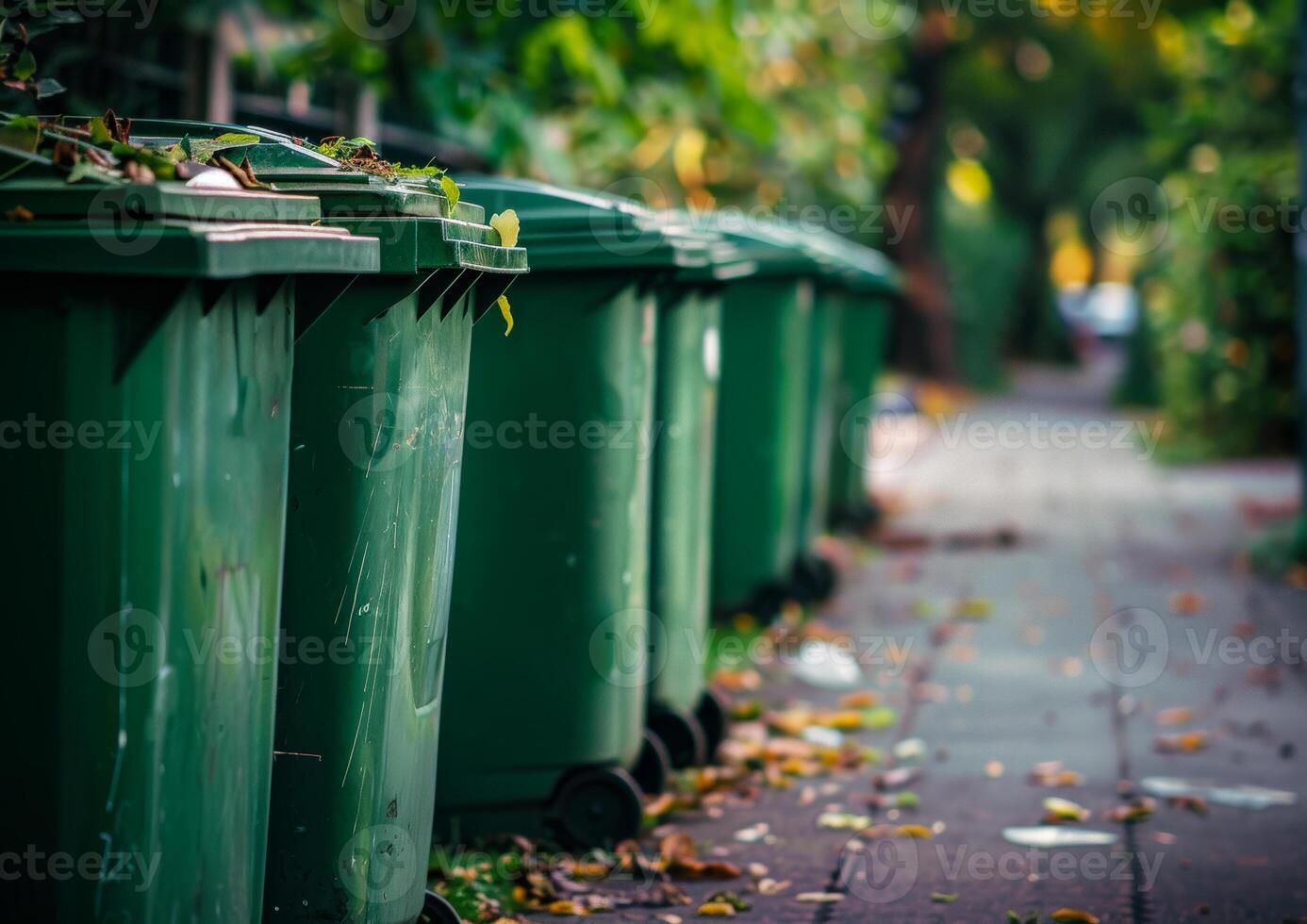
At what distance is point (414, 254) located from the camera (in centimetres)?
304

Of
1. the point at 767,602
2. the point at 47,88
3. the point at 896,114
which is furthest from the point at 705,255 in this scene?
the point at 896,114

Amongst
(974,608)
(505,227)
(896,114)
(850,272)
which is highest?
(896,114)

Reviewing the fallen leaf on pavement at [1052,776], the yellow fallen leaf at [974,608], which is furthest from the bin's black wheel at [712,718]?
the yellow fallen leaf at [974,608]

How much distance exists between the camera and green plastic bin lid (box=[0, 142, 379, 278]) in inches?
92.7

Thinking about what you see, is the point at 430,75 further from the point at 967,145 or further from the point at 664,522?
the point at 967,145

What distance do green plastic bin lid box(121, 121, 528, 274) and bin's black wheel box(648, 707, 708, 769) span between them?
227cm

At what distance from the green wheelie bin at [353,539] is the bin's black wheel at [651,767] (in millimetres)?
1617

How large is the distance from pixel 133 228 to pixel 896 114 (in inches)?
846

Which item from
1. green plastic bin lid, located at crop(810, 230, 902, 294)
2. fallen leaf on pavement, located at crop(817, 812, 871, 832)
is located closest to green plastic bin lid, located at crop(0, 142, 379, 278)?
fallen leaf on pavement, located at crop(817, 812, 871, 832)

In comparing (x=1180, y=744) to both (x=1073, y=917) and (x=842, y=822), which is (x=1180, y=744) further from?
(x=1073, y=917)

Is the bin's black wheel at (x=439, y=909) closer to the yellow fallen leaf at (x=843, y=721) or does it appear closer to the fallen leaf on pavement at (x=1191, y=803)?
the fallen leaf on pavement at (x=1191, y=803)

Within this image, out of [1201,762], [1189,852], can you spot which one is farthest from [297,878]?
[1201,762]

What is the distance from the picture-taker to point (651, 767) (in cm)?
480

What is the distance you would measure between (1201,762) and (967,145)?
90.8 ft
